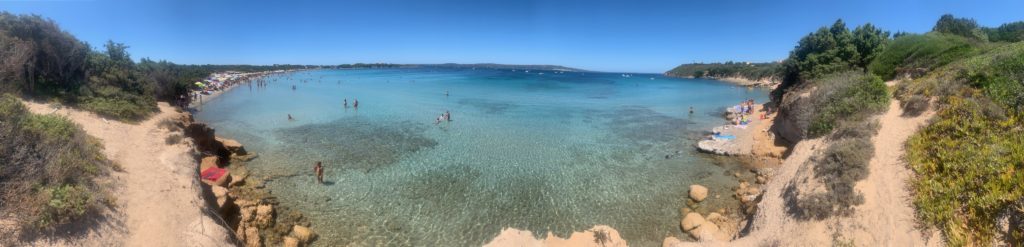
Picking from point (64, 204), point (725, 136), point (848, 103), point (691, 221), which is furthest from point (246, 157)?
point (848, 103)

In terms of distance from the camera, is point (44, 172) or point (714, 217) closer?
point (44, 172)

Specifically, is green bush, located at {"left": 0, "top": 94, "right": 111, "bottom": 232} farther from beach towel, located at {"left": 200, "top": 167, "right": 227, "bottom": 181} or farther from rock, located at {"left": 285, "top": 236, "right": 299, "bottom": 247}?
beach towel, located at {"left": 200, "top": 167, "right": 227, "bottom": 181}

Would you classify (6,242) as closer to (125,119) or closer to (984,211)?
(125,119)

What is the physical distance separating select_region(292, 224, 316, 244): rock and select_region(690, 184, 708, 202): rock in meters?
13.0

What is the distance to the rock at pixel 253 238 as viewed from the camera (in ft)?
33.1

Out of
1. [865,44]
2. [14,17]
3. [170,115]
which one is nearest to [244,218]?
[170,115]

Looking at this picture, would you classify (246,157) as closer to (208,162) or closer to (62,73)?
(208,162)

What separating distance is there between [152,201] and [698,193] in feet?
54.0

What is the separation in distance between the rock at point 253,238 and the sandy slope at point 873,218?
11248 mm

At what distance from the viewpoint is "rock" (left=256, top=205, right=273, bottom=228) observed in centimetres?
1148

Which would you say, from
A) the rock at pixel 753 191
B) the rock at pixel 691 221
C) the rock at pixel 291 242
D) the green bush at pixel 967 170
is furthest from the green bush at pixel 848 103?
the rock at pixel 291 242

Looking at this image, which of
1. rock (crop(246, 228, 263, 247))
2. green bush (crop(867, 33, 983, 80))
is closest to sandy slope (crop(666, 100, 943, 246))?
green bush (crop(867, 33, 983, 80))

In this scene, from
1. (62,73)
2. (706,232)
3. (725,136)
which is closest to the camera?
(706,232)

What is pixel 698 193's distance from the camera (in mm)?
14266
